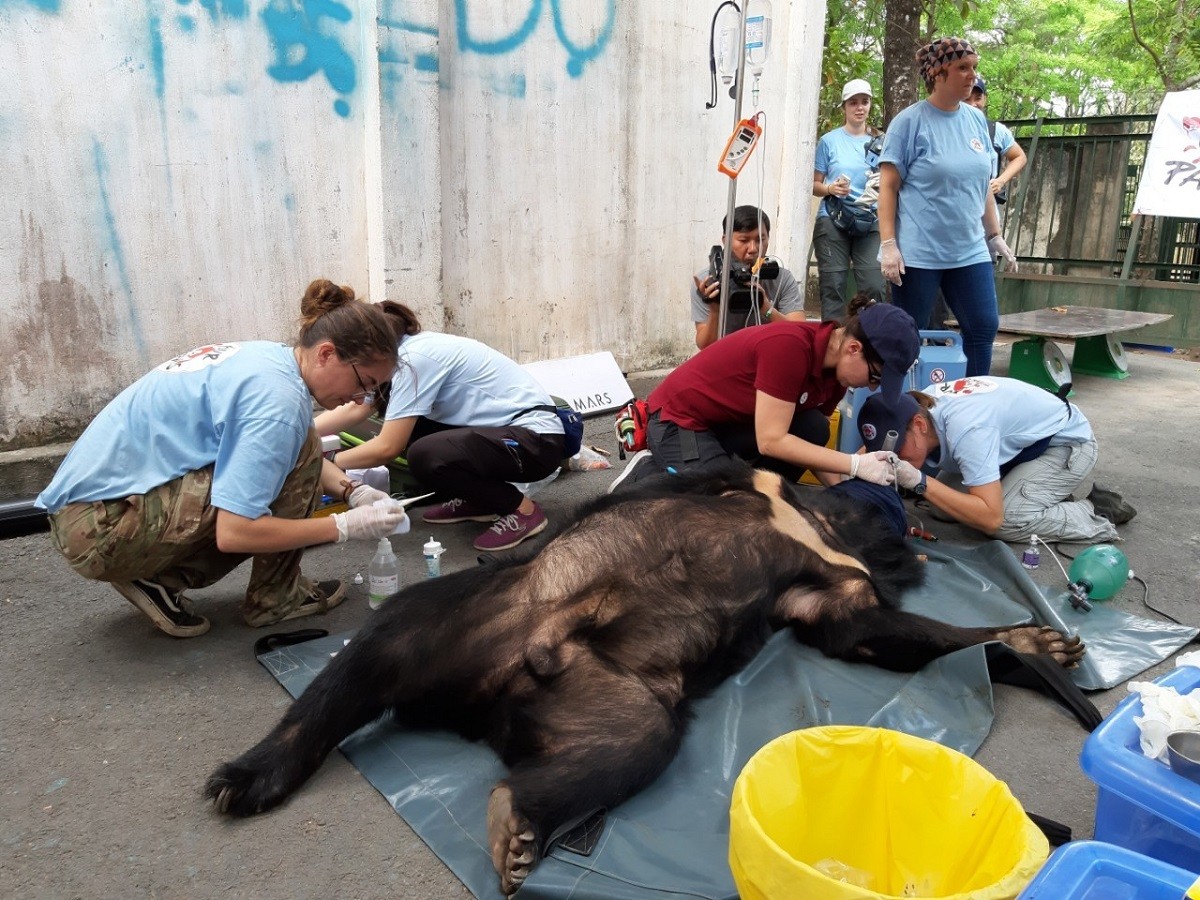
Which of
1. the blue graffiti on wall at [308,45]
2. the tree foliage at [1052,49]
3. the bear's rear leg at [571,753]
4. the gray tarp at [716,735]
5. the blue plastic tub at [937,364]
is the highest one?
the tree foliage at [1052,49]

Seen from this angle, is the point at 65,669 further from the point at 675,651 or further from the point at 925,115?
the point at 925,115

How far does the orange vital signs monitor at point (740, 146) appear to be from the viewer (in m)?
4.79

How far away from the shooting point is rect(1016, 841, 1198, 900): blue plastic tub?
1.44 m

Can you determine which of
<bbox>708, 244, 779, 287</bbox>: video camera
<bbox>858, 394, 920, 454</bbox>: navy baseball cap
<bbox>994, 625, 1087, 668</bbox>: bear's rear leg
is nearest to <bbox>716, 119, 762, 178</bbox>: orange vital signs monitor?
<bbox>708, 244, 779, 287</bbox>: video camera

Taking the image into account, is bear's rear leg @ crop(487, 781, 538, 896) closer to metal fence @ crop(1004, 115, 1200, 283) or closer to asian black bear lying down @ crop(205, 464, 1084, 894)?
asian black bear lying down @ crop(205, 464, 1084, 894)

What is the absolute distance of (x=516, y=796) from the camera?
2.10 metres

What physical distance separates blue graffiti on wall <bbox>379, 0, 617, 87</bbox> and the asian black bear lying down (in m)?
3.61

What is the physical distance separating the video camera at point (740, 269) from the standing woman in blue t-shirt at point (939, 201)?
604mm

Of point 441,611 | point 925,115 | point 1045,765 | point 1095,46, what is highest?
point 1095,46

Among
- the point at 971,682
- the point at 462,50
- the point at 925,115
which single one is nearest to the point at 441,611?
the point at 971,682

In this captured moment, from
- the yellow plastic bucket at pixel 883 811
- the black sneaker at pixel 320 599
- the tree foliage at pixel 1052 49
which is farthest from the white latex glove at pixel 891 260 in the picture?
the tree foliage at pixel 1052 49

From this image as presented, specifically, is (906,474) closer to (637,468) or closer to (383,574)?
(637,468)

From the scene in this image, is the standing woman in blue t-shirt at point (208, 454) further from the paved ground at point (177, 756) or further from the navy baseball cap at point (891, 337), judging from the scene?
the navy baseball cap at point (891, 337)

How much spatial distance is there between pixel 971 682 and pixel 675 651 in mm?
971
